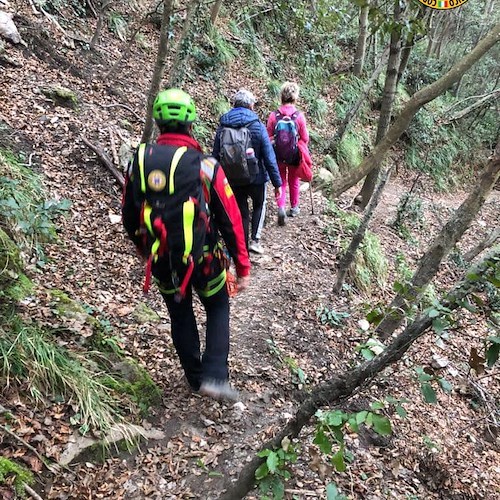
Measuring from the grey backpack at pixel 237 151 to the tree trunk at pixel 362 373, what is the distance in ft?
10.4

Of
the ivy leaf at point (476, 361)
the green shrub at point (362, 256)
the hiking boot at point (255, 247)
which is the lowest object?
the green shrub at point (362, 256)

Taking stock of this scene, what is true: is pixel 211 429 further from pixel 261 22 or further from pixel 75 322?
pixel 261 22

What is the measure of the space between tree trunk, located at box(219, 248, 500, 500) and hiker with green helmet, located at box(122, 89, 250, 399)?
1.12 m

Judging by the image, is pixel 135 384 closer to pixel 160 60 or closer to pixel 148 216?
pixel 148 216

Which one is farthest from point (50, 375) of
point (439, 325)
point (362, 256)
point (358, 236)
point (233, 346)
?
point (362, 256)

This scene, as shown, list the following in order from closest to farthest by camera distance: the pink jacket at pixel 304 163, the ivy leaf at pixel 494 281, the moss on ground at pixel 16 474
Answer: the ivy leaf at pixel 494 281 → the moss on ground at pixel 16 474 → the pink jacket at pixel 304 163

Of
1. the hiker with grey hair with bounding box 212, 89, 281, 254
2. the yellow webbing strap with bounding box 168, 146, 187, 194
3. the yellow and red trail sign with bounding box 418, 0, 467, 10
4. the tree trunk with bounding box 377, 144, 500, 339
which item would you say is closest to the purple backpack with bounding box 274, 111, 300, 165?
the hiker with grey hair with bounding box 212, 89, 281, 254

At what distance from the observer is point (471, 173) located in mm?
18078

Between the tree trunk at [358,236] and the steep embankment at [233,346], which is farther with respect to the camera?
the tree trunk at [358,236]

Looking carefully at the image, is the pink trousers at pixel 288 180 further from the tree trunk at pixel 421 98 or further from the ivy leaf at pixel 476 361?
the ivy leaf at pixel 476 361

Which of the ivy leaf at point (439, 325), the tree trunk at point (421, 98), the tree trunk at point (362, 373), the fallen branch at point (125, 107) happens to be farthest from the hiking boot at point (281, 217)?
the ivy leaf at point (439, 325)

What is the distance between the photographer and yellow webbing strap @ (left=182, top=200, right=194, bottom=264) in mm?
2941

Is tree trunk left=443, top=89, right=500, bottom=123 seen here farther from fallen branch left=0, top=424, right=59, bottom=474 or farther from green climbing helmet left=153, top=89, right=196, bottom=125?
fallen branch left=0, top=424, right=59, bottom=474

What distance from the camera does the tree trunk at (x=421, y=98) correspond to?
7.25 m
